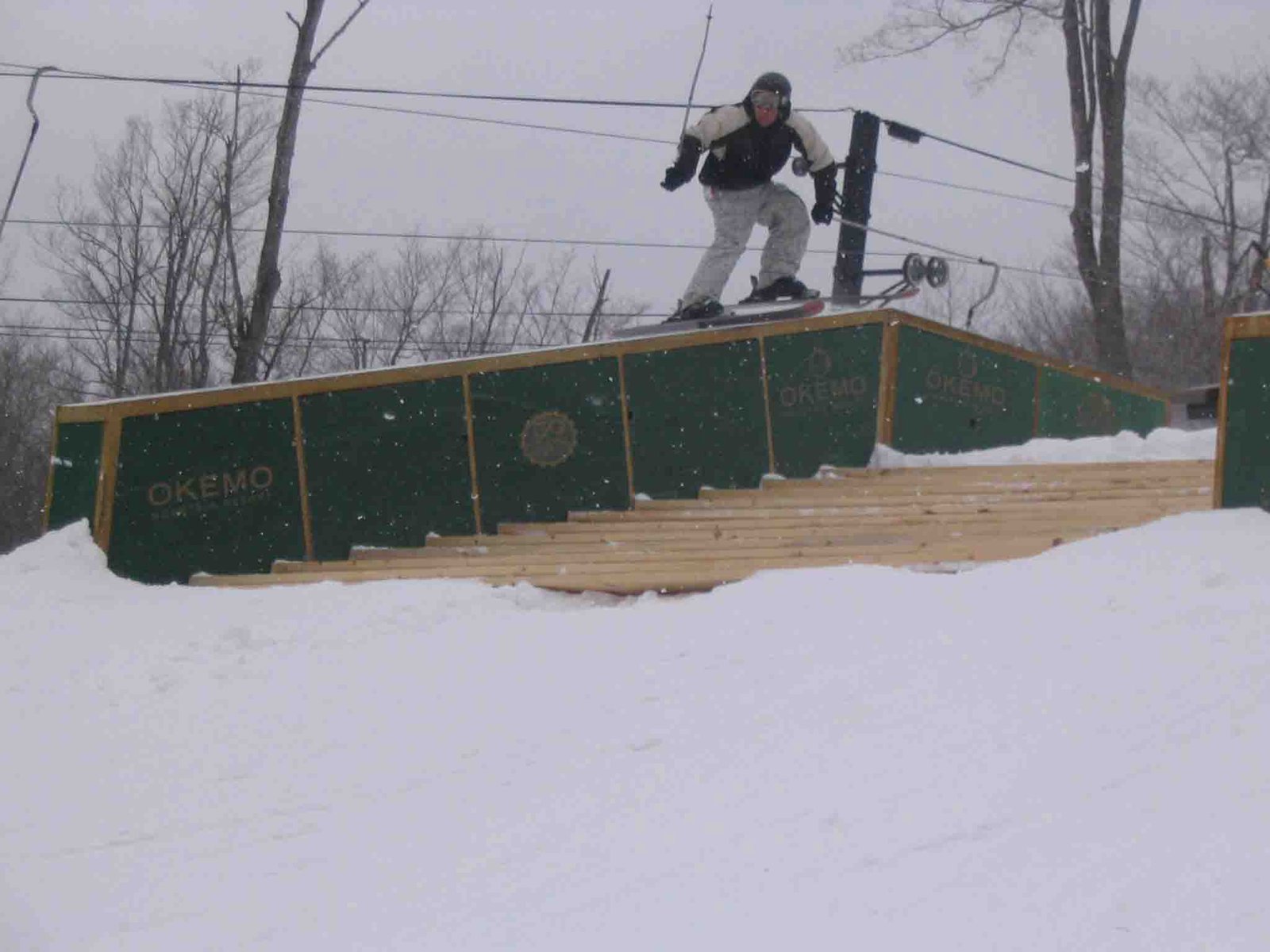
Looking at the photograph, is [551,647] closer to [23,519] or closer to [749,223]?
[749,223]

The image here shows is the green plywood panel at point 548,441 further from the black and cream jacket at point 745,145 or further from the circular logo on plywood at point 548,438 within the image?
the black and cream jacket at point 745,145

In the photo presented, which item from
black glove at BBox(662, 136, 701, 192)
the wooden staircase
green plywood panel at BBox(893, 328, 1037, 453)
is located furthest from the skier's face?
the wooden staircase

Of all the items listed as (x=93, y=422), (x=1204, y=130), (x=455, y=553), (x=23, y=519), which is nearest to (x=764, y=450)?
(x=455, y=553)

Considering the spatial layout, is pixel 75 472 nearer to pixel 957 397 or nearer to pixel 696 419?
pixel 696 419

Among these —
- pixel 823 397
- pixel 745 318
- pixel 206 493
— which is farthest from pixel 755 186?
pixel 206 493

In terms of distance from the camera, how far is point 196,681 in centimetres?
650

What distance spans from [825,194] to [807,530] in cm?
498

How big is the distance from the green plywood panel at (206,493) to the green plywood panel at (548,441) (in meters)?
1.37

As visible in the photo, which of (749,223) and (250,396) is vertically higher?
(749,223)

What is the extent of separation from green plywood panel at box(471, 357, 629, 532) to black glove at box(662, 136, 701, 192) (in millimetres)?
1556

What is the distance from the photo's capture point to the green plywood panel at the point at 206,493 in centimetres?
958

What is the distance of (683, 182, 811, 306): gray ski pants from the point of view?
12.6 meters

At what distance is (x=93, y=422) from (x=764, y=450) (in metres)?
4.99

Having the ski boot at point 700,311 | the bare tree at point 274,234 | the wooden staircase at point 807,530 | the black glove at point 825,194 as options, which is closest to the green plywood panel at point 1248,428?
the wooden staircase at point 807,530
